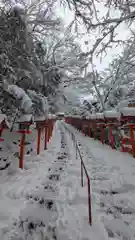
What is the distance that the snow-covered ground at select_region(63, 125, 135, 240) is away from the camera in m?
2.18

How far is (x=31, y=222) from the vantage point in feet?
7.74

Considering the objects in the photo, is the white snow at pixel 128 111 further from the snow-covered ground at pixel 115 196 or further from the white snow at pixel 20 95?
the white snow at pixel 20 95

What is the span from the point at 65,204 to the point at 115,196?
995 millimetres

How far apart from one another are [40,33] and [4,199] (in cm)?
764

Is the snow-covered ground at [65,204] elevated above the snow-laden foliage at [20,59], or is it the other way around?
the snow-laden foliage at [20,59]

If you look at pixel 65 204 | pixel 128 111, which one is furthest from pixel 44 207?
pixel 128 111

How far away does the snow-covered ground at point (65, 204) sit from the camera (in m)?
2.11

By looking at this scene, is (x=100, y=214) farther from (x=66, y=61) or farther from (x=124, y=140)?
(x=66, y=61)

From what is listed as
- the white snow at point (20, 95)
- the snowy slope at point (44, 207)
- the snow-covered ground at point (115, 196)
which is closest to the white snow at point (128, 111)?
the snow-covered ground at point (115, 196)

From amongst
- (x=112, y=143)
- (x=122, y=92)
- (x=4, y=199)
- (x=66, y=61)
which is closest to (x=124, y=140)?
(x=112, y=143)

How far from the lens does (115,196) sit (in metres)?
3.02

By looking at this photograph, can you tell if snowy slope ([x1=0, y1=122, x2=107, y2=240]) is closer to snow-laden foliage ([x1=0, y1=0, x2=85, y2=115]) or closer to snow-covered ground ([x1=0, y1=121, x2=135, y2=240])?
snow-covered ground ([x1=0, y1=121, x2=135, y2=240])

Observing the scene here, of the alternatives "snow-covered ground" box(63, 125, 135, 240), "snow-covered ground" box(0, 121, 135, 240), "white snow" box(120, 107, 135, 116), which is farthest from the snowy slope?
"white snow" box(120, 107, 135, 116)

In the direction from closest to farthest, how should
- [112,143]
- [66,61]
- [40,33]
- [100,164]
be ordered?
[100,164]
[112,143]
[40,33]
[66,61]
